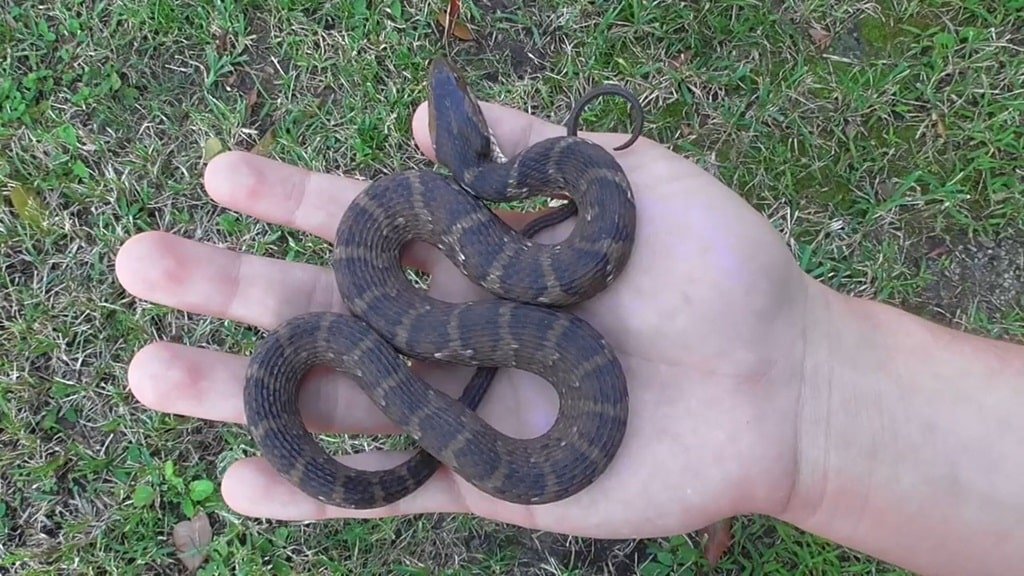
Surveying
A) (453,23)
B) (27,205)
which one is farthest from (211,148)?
(453,23)

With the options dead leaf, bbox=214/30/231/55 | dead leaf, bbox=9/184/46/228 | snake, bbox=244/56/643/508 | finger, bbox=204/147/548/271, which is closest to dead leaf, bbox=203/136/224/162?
dead leaf, bbox=214/30/231/55

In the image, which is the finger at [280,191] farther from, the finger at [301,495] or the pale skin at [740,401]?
the finger at [301,495]

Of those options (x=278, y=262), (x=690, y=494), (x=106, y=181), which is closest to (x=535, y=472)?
(x=690, y=494)

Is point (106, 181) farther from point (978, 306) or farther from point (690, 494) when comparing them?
point (978, 306)

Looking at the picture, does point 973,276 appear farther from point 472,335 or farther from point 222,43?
point 222,43

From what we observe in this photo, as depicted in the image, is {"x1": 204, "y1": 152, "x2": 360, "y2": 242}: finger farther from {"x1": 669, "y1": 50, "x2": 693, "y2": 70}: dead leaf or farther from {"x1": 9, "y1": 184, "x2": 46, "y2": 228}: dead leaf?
{"x1": 669, "y1": 50, "x2": 693, "y2": 70}: dead leaf

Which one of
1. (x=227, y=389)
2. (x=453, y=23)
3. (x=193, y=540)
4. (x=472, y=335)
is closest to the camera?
(x=472, y=335)

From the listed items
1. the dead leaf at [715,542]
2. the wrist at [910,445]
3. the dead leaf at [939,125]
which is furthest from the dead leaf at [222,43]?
the dead leaf at [939,125]

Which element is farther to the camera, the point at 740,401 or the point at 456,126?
the point at 456,126
